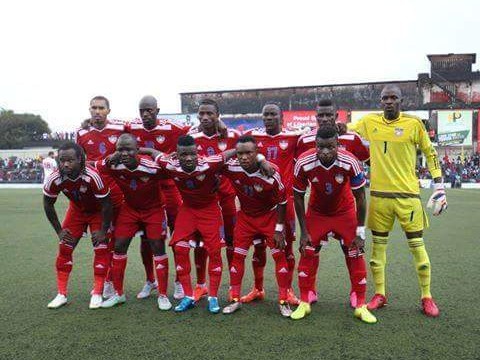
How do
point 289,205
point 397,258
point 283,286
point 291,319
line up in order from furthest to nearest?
1. point 397,258
2. point 289,205
3. point 283,286
4. point 291,319

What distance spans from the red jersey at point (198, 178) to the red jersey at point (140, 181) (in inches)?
5.3

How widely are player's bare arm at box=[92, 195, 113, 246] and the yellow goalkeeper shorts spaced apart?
287 centimetres

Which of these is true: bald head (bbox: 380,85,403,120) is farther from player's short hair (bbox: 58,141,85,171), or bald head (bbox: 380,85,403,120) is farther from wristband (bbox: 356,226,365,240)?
player's short hair (bbox: 58,141,85,171)

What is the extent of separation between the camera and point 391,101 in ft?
15.7

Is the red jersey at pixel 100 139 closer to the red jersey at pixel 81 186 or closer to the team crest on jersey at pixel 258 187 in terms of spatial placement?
the red jersey at pixel 81 186

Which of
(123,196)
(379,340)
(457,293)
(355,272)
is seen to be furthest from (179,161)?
(457,293)

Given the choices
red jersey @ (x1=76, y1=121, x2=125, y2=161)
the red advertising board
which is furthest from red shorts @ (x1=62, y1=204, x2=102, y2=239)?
the red advertising board

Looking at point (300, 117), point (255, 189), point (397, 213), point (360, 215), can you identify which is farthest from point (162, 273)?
point (300, 117)

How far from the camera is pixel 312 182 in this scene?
15.2 ft

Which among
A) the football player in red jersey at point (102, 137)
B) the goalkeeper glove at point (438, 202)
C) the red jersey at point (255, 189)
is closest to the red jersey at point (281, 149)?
the red jersey at point (255, 189)

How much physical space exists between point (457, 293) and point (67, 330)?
416cm

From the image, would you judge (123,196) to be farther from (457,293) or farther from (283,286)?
(457,293)

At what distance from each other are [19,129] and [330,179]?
6458cm

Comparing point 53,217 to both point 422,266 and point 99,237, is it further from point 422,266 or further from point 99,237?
point 422,266
